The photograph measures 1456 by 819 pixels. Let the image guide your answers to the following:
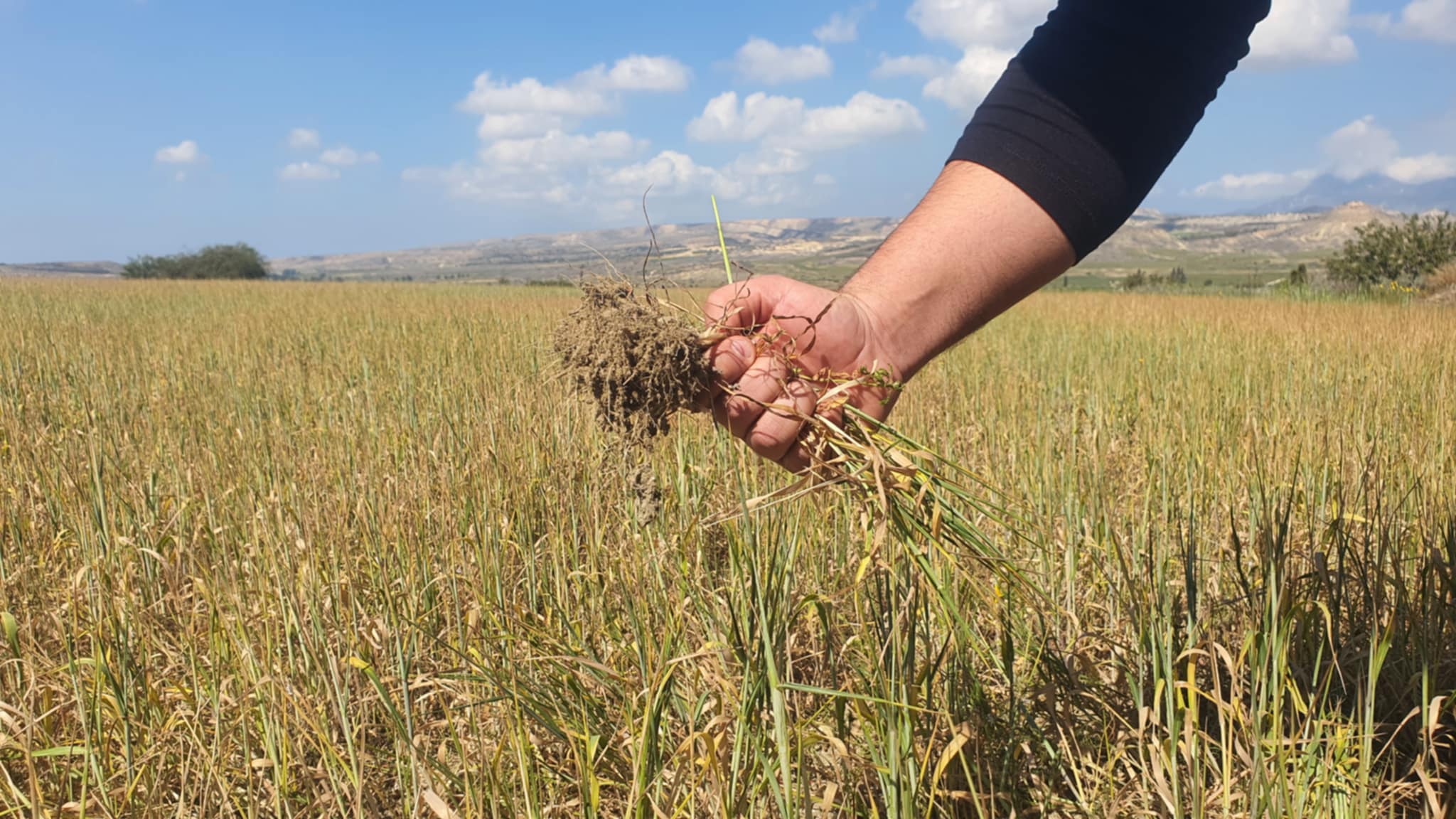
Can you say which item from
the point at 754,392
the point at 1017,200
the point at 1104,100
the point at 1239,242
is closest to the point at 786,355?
the point at 754,392

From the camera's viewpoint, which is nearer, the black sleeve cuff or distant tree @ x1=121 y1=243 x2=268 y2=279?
the black sleeve cuff

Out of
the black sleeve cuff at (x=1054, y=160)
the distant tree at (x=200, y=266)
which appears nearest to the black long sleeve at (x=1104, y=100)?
the black sleeve cuff at (x=1054, y=160)

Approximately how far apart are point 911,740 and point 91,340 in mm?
8562

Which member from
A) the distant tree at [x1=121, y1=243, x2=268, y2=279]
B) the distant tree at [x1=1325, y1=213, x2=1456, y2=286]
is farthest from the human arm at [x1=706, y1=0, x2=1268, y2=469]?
the distant tree at [x1=121, y1=243, x2=268, y2=279]

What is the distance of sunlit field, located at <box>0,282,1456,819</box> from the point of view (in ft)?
4.32

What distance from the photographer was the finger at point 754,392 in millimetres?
1344

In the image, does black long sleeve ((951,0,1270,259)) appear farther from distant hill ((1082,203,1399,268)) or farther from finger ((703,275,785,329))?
distant hill ((1082,203,1399,268))

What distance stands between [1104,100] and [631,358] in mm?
835

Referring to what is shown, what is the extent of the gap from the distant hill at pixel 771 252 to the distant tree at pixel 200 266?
3450 millimetres

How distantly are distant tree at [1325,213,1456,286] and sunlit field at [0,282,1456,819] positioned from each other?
1700cm

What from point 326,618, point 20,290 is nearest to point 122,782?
point 326,618

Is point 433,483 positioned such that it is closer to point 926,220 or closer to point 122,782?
point 122,782

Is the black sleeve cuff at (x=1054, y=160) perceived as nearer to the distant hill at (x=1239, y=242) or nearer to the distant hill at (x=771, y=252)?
the distant hill at (x=771, y=252)

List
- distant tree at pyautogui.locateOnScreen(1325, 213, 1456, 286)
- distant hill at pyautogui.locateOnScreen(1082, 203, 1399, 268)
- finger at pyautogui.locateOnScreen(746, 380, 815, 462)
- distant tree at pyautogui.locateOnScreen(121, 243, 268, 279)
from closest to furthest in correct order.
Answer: finger at pyautogui.locateOnScreen(746, 380, 815, 462) < distant tree at pyautogui.locateOnScreen(1325, 213, 1456, 286) < distant tree at pyautogui.locateOnScreen(121, 243, 268, 279) < distant hill at pyautogui.locateOnScreen(1082, 203, 1399, 268)
